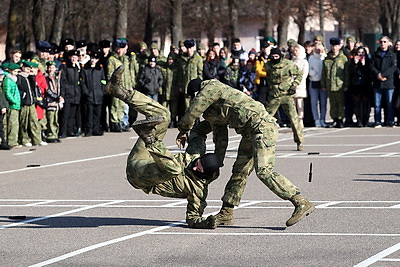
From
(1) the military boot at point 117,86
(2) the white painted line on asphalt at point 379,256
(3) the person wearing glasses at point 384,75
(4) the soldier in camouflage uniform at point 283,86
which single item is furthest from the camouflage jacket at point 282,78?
(2) the white painted line on asphalt at point 379,256

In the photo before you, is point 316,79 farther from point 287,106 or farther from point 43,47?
point 287,106

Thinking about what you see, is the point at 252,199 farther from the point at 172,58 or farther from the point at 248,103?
the point at 172,58

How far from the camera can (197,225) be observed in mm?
12000

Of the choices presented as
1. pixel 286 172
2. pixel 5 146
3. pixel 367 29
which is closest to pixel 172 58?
pixel 5 146

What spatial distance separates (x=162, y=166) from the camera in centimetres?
1152

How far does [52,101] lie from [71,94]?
1322 millimetres

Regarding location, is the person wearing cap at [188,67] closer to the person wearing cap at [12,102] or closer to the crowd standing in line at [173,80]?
the crowd standing in line at [173,80]

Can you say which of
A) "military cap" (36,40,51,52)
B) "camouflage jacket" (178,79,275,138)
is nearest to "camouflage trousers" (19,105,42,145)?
"military cap" (36,40,51,52)

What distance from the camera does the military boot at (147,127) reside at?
11289mm

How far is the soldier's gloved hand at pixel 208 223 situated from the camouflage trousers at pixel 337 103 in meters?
15.7

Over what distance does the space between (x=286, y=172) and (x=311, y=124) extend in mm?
11000

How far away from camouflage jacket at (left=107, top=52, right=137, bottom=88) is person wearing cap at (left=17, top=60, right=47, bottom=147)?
3648mm

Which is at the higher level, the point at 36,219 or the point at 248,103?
the point at 248,103

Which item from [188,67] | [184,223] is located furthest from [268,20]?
[184,223]
